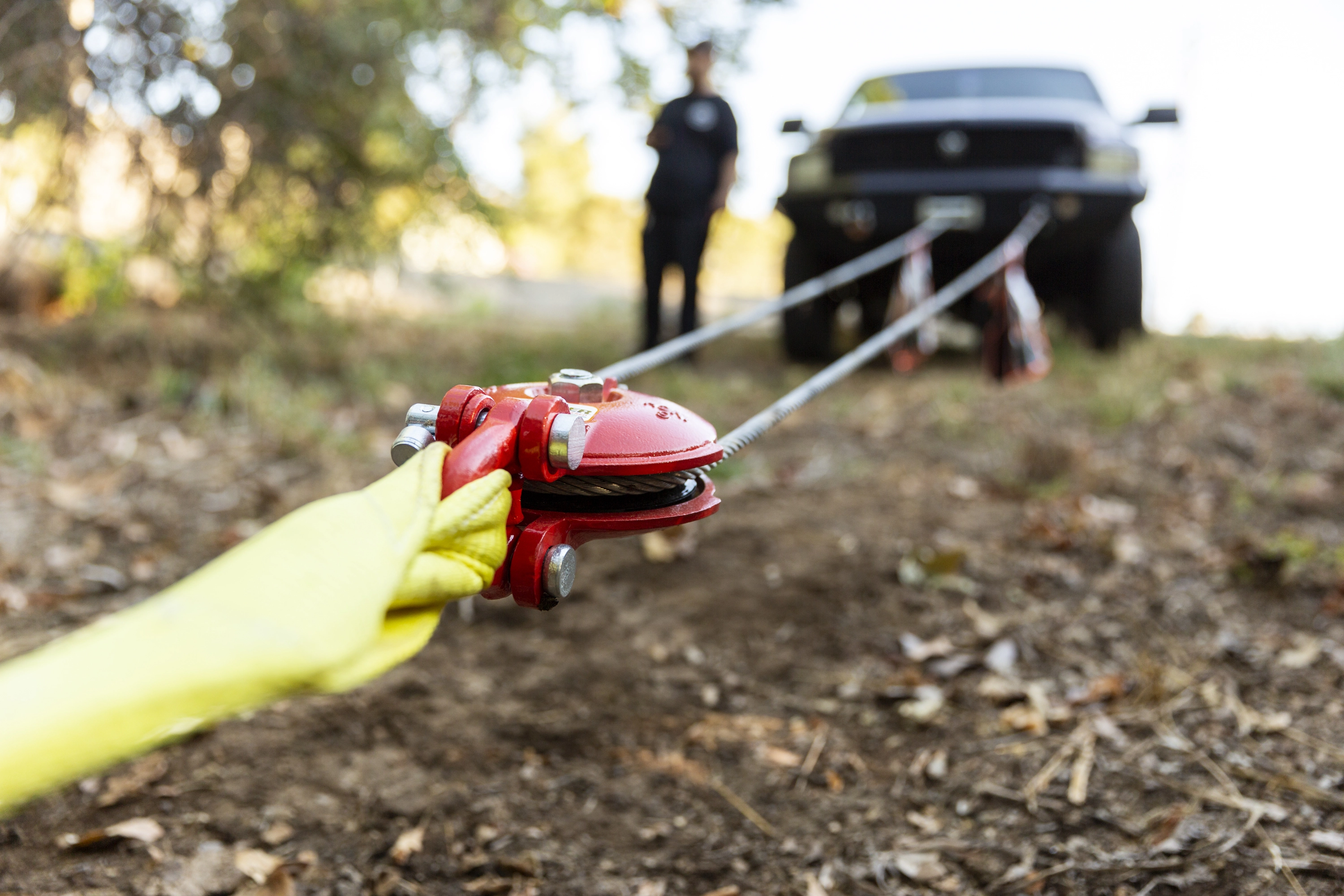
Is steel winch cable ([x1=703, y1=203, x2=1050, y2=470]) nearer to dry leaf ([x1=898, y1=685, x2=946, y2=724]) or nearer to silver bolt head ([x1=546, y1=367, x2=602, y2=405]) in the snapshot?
silver bolt head ([x1=546, y1=367, x2=602, y2=405])

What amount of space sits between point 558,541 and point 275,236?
424cm

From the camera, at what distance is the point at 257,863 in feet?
5.38

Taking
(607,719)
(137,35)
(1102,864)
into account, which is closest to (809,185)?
(137,35)

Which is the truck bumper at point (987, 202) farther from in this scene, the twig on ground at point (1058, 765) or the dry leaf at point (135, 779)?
the dry leaf at point (135, 779)

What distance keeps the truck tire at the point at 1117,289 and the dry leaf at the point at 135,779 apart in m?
5.00

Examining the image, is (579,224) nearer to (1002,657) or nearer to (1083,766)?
(1002,657)

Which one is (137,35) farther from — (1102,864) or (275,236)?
(1102,864)

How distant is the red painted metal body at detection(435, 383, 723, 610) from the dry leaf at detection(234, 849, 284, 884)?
839 mm

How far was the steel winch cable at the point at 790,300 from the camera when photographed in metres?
1.67

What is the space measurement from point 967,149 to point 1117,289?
123 centimetres

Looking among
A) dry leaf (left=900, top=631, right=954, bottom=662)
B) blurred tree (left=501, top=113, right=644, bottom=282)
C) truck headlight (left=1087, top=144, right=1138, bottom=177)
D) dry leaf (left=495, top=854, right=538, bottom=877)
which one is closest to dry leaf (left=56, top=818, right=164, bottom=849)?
dry leaf (left=495, top=854, right=538, bottom=877)

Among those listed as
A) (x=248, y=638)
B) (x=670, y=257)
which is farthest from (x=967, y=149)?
(x=248, y=638)

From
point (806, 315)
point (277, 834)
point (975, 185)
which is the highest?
point (975, 185)

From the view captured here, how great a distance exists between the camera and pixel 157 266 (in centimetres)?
498
